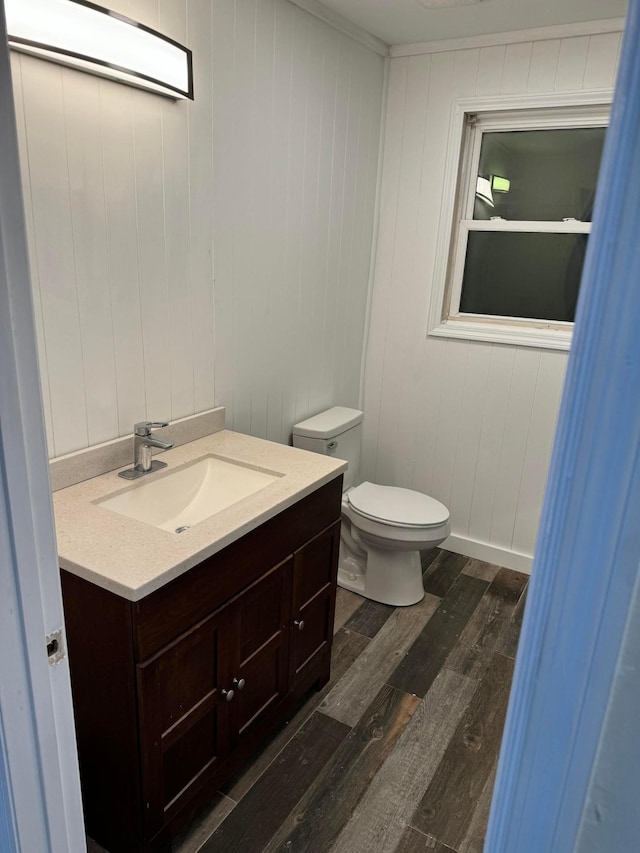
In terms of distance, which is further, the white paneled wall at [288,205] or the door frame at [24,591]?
the white paneled wall at [288,205]

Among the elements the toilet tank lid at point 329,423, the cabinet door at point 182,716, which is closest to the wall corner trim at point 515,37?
the toilet tank lid at point 329,423

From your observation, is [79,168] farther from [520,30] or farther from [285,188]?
[520,30]

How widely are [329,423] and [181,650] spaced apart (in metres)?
1.46

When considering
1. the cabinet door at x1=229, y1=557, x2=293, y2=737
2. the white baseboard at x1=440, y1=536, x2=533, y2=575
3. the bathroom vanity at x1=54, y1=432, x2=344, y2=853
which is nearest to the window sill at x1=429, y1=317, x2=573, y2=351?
the white baseboard at x1=440, y1=536, x2=533, y2=575

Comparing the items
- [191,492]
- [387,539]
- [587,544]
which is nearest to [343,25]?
[191,492]

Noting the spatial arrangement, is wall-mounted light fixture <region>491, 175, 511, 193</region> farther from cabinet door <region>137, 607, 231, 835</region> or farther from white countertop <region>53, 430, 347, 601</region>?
cabinet door <region>137, 607, 231, 835</region>

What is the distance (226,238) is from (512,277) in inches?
57.2

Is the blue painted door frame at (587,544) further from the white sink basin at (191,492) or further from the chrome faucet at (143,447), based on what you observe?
the chrome faucet at (143,447)

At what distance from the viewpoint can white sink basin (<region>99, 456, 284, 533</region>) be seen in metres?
1.77

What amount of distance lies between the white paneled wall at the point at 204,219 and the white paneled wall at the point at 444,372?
203 mm

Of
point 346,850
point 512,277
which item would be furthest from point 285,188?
point 346,850

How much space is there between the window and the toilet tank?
2.11 ft

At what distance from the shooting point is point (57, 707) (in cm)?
99

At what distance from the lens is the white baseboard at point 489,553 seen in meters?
3.03
